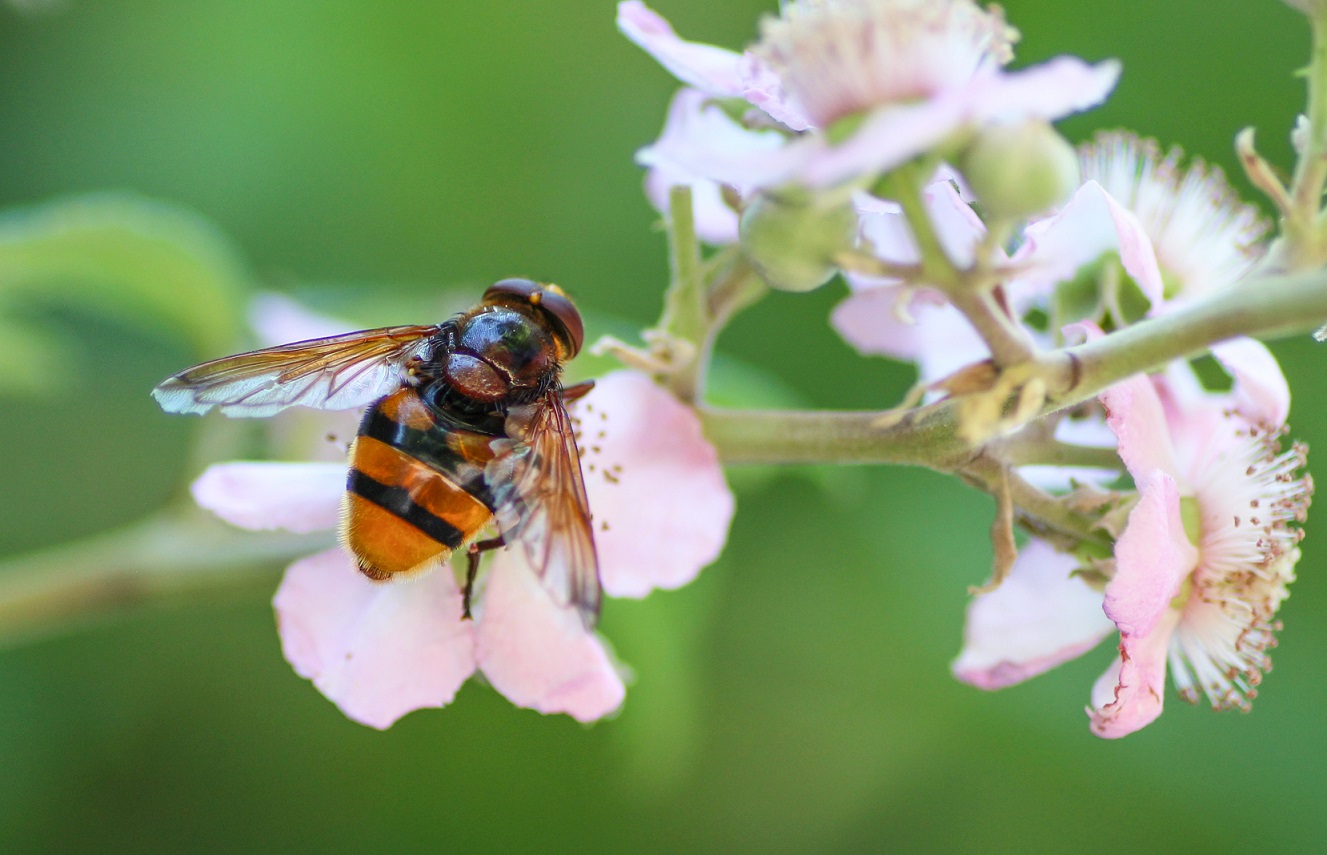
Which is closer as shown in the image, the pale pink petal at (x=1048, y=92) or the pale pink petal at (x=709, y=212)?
the pale pink petal at (x=1048, y=92)

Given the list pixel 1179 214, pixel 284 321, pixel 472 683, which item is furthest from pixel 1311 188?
pixel 472 683

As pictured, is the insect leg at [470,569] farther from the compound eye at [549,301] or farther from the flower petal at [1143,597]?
the flower petal at [1143,597]

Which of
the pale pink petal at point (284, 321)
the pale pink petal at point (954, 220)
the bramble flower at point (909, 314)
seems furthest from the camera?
the pale pink petal at point (284, 321)

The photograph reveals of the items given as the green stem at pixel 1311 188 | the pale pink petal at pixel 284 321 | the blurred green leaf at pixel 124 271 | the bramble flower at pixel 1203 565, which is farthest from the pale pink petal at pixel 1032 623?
the blurred green leaf at pixel 124 271

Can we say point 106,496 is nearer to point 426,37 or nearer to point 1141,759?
point 426,37

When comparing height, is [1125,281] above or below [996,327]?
below

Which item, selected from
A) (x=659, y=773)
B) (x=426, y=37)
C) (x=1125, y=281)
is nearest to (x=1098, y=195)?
(x=1125, y=281)

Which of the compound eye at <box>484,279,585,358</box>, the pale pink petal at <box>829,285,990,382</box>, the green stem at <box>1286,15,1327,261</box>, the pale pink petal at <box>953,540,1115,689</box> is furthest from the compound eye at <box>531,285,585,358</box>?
the green stem at <box>1286,15,1327,261</box>
